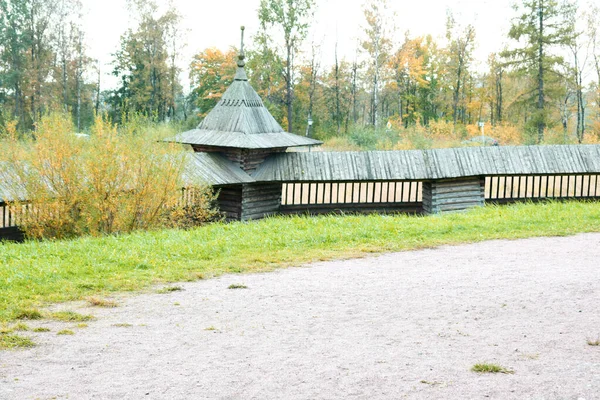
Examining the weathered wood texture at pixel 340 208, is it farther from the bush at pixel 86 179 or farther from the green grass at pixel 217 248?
the bush at pixel 86 179

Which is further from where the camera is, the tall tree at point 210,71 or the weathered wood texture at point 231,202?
the tall tree at point 210,71

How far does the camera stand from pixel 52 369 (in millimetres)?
5414

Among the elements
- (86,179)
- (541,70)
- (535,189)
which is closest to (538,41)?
(541,70)

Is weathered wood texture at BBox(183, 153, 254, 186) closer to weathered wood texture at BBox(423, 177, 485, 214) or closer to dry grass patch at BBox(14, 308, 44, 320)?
weathered wood texture at BBox(423, 177, 485, 214)

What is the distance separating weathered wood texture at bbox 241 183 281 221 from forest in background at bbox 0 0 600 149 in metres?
12.5

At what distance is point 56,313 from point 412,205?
14.2 metres

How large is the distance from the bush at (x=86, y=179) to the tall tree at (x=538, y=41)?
2482 centimetres

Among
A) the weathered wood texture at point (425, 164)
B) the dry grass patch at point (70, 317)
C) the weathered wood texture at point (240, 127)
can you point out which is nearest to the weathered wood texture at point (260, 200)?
the weathered wood texture at point (425, 164)

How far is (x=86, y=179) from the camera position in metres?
12.5

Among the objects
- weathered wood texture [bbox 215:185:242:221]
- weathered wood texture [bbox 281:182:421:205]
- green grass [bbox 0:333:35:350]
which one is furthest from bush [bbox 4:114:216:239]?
weathered wood texture [bbox 281:182:421:205]

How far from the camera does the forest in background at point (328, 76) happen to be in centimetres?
3509

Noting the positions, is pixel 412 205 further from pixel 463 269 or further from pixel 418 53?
pixel 418 53

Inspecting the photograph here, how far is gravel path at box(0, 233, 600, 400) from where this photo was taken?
197 inches

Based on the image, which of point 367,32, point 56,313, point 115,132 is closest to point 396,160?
point 115,132
